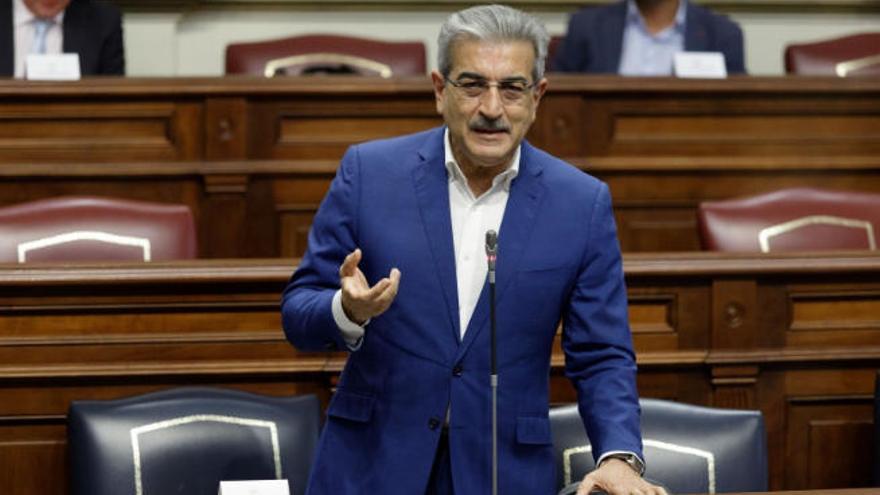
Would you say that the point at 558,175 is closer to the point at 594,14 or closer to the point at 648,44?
the point at 594,14

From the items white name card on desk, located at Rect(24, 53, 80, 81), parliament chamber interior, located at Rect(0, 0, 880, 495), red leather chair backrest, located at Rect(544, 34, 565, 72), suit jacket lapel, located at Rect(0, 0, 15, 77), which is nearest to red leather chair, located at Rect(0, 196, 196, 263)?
parliament chamber interior, located at Rect(0, 0, 880, 495)

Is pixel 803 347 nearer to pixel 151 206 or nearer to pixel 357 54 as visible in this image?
pixel 151 206

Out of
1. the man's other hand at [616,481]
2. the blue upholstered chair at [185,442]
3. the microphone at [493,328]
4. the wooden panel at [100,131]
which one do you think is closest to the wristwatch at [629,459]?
the man's other hand at [616,481]

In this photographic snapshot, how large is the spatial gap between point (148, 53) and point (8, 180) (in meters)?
1.54

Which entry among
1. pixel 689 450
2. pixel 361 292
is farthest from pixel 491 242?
pixel 689 450

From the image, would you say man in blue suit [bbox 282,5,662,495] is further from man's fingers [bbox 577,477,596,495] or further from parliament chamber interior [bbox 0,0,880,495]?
parliament chamber interior [bbox 0,0,880,495]

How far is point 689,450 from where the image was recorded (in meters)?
2.12

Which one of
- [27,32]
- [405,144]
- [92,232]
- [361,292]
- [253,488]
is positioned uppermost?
[27,32]

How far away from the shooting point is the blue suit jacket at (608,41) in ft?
13.1

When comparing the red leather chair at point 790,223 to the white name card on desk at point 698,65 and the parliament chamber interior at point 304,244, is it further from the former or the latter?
the white name card on desk at point 698,65

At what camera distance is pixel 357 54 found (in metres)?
4.11

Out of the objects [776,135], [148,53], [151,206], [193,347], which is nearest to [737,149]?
[776,135]

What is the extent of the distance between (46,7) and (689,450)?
2.37m

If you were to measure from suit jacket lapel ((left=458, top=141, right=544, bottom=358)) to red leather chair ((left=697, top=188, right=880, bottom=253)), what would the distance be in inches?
49.2
